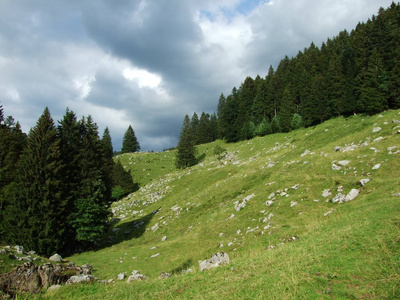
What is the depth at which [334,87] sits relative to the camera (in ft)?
202

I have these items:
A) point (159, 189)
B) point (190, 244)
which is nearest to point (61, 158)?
point (190, 244)

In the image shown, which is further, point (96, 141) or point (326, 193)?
point (96, 141)

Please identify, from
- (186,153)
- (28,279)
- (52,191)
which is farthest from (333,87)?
(28,279)

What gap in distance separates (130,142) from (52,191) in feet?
315

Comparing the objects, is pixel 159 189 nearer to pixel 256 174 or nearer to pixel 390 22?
pixel 256 174

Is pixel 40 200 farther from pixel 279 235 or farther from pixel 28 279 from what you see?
pixel 279 235

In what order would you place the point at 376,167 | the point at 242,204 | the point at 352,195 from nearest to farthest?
the point at 352,195
the point at 376,167
the point at 242,204

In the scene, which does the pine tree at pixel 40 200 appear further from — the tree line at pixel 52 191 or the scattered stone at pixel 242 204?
the scattered stone at pixel 242 204

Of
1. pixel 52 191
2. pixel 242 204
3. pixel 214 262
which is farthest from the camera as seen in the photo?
pixel 52 191

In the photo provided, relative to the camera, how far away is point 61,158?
31.2 metres

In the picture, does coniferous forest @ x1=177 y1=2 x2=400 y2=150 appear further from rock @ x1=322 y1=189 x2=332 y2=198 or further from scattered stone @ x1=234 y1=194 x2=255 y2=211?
scattered stone @ x1=234 y1=194 x2=255 y2=211

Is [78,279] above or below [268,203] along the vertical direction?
above

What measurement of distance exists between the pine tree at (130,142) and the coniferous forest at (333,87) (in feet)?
167

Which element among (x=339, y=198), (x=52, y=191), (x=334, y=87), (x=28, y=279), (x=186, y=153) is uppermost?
(x=334, y=87)
